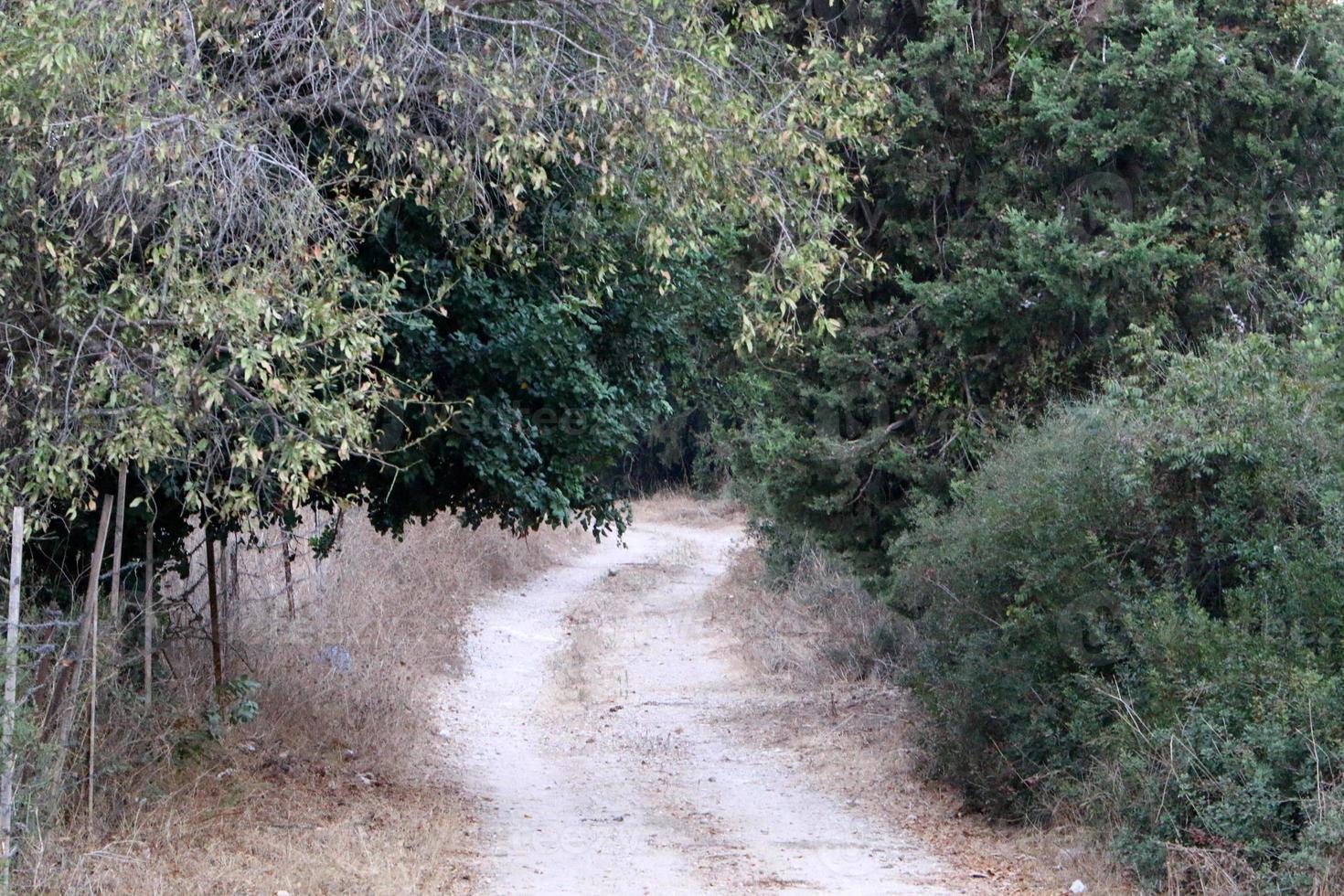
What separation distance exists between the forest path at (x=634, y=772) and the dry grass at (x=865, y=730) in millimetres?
289

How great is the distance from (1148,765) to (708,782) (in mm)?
4625

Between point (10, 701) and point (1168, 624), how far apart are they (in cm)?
591

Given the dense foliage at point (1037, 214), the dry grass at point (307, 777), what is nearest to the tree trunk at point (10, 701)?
the dry grass at point (307, 777)

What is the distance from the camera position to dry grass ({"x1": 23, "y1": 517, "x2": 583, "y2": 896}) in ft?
24.4

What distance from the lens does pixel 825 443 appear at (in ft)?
42.5

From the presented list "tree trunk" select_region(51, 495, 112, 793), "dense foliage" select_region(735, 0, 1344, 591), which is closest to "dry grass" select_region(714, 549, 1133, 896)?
"dense foliage" select_region(735, 0, 1344, 591)

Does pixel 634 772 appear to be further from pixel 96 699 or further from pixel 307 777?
pixel 96 699

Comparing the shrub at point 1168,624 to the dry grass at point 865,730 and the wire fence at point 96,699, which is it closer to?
the dry grass at point 865,730

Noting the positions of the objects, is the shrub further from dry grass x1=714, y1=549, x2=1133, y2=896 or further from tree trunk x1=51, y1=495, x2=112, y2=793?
tree trunk x1=51, y1=495, x2=112, y2=793

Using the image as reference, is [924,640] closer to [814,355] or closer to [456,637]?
[814,355]

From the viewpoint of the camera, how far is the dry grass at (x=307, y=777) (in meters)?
7.45

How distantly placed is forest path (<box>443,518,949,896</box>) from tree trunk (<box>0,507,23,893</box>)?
2.64 metres

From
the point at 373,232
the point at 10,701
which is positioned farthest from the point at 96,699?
the point at 373,232

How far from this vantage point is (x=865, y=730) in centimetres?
1298
